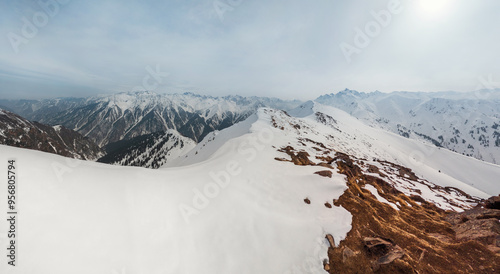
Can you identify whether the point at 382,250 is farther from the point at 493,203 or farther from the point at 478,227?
the point at 493,203

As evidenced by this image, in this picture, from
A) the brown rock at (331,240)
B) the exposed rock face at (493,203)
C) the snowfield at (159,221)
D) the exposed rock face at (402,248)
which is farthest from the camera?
the exposed rock face at (493,203)

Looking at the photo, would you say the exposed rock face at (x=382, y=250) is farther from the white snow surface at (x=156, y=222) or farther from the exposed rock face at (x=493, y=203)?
the exposed rock face at (x=493, y=203)

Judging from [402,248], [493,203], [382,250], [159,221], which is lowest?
[402,248]

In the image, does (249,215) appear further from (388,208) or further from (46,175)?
(388,208)

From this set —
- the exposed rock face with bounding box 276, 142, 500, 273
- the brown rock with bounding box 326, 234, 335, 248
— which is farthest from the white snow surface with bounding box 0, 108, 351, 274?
the exposed rock face with bounding box 276, 142, 500, 273

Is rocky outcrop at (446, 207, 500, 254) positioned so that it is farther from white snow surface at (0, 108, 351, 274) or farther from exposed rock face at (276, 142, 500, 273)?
white snow surface at (0, 108, 351, 274)

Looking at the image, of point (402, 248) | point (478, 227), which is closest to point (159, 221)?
point (402, 248)

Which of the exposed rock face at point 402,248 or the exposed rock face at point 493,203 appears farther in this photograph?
the exposed rock face at point 493,203

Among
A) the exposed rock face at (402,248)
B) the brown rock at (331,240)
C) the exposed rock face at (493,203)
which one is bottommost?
the brown rock at (331,240)

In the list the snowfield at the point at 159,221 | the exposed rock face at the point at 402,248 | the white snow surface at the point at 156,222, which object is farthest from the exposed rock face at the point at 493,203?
the white snow surface at the point at 156,222
